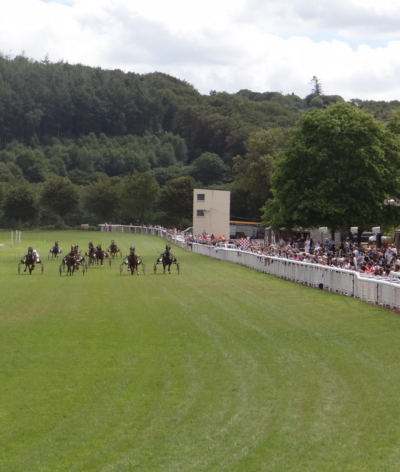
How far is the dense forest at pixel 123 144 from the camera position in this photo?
90.7 meters

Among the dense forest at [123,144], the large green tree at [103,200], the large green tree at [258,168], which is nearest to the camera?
the large green tree at [258,168]

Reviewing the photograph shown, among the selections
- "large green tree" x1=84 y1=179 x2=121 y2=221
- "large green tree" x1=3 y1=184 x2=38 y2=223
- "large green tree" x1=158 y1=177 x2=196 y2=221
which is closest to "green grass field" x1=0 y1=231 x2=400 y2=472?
"large green tree" x1=158 y1=177 x2=196 y2=221

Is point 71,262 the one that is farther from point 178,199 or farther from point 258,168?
point 178,199

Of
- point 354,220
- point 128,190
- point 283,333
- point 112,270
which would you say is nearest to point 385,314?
point 283,333

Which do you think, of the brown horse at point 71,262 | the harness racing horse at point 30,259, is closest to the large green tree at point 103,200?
the harness racing horse at point 30,259

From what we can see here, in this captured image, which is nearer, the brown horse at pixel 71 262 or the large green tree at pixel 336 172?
the brown horse at pixel 71 262

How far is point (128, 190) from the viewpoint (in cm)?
9119

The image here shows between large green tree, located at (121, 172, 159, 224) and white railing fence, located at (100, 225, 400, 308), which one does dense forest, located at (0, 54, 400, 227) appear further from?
white railing fence, located at (100, 225, 400, 308)

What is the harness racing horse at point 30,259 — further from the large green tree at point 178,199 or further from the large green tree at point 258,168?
the large green tree at point 178,199

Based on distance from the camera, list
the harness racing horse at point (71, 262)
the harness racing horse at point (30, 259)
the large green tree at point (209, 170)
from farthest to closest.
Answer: the large green tree at point (209, 170) → the harness racing horse at point (30, 259) → the harness racing horse at point (71, 262)

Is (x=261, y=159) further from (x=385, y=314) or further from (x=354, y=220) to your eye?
(x=385, y=314)

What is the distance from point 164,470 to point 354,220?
36198 mm

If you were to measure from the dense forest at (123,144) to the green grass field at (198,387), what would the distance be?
6599 centimetres

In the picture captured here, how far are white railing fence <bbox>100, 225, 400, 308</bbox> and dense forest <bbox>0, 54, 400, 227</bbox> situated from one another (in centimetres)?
4787
